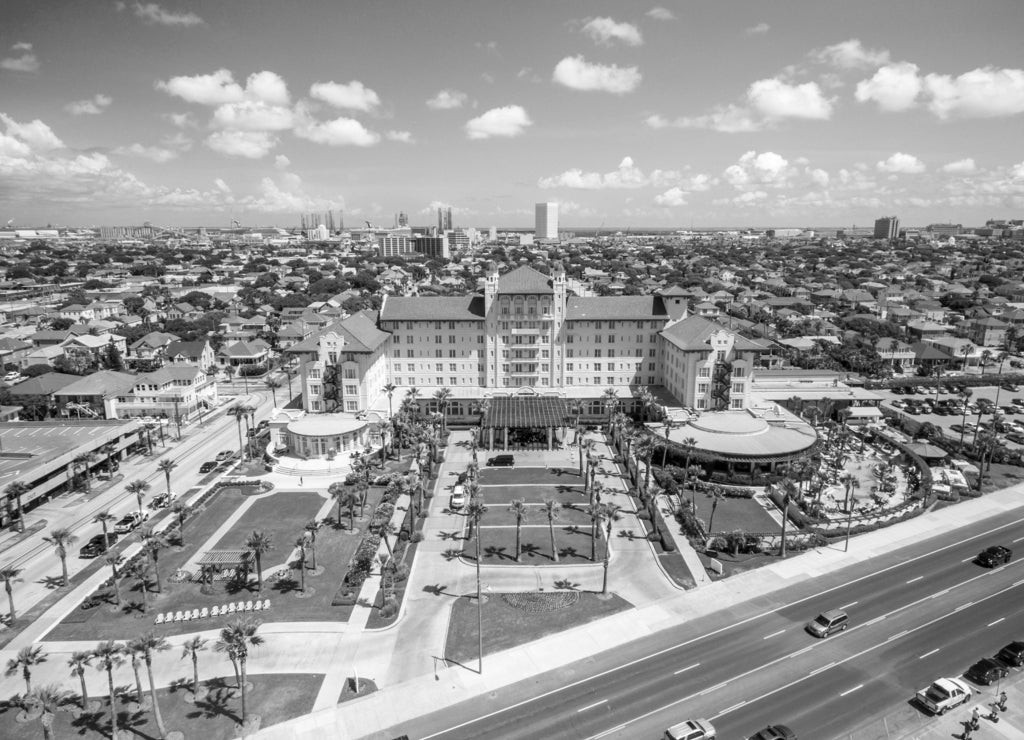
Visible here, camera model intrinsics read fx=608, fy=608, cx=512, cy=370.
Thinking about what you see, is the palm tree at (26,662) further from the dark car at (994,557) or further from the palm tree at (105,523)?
the dark car at (994,557)

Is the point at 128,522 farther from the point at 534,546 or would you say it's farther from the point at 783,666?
the point at 783,666

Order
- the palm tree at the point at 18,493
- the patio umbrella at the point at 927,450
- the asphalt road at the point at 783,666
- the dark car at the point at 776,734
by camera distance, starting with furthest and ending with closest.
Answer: the patio umbrella at the point at 927,450 < the palm tree at the point at 18,493 < the asphalt road at the point at 783,666 < the dark car at the point at 776,734

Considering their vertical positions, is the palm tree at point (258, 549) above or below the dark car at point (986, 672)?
above

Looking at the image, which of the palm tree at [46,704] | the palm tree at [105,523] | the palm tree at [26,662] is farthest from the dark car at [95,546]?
the palm tree at [46,704]

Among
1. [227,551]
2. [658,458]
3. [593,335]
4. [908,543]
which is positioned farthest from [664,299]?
[227,551]

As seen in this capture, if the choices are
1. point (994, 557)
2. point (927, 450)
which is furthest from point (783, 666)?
point (927, 450)

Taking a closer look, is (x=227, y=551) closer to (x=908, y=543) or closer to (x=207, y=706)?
(x=207, y=706)

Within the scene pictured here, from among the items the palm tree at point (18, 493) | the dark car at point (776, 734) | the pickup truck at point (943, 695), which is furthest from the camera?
the palm tree at point (18, 493)
